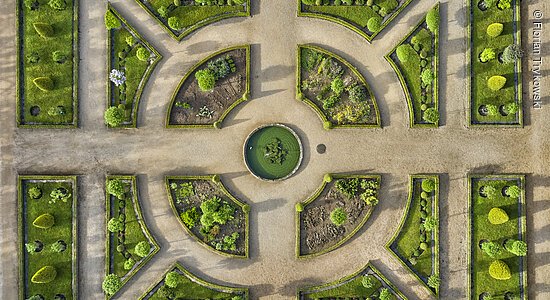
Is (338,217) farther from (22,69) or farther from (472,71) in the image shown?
(22,69)

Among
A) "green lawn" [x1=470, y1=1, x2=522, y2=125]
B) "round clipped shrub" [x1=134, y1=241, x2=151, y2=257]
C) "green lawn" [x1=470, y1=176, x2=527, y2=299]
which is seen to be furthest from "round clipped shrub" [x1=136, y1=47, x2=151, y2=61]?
"green lawn" [x1=470, y1=176, x2=527, y2=299]

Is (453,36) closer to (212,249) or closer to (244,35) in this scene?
(244,35)

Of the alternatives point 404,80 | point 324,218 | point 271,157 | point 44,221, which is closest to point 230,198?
point 271,157

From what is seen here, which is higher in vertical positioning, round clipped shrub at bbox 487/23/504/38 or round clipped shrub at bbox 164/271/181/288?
round clipped shrub at bbox 487/23/504/38

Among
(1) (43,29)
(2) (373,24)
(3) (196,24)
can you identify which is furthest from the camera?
(3) (196,24)

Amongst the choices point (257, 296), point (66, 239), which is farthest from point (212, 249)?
point (66, 239)

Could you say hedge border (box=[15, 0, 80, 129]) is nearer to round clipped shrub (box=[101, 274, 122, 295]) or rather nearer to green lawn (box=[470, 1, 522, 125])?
round clipped shrub (box=[101, 274, 122, 295])
